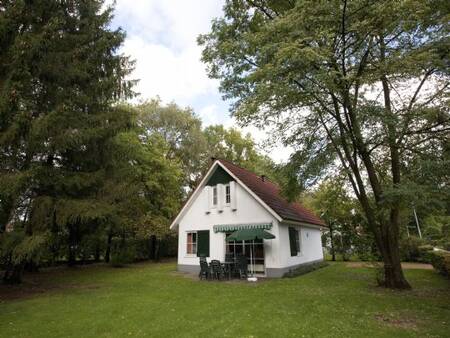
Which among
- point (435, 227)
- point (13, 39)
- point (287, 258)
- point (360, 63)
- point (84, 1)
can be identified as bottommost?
point (287, 258)

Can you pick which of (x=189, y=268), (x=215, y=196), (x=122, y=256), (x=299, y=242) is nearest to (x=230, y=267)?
(x=189, y=268)

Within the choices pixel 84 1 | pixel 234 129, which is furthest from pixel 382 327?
pixel 234 129

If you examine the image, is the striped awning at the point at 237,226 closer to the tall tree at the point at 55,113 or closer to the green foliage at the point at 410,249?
the tall tree at the point at 55,113

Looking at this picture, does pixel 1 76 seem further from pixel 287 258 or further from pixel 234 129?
pixel 234 129

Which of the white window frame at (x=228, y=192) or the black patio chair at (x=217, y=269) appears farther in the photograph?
the white window frame at (x=228, y=192)

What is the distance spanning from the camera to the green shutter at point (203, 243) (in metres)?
16.7

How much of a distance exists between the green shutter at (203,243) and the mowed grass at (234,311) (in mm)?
4312

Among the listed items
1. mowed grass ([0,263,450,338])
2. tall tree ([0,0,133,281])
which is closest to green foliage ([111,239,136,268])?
tall tree ([0,0,133,281])

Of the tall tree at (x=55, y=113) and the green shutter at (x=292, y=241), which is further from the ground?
the tall tree at (x=55, y=113)

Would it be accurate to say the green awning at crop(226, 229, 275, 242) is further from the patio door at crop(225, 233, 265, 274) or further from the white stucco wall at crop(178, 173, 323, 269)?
the patio door at crop(225, 233, 265, 274)

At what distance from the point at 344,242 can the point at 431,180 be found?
1793 cm

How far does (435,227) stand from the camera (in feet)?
93.5

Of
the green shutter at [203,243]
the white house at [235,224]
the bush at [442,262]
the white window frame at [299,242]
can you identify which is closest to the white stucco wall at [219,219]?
the white house at [235,224]

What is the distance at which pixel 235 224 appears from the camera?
15906 millimetres
